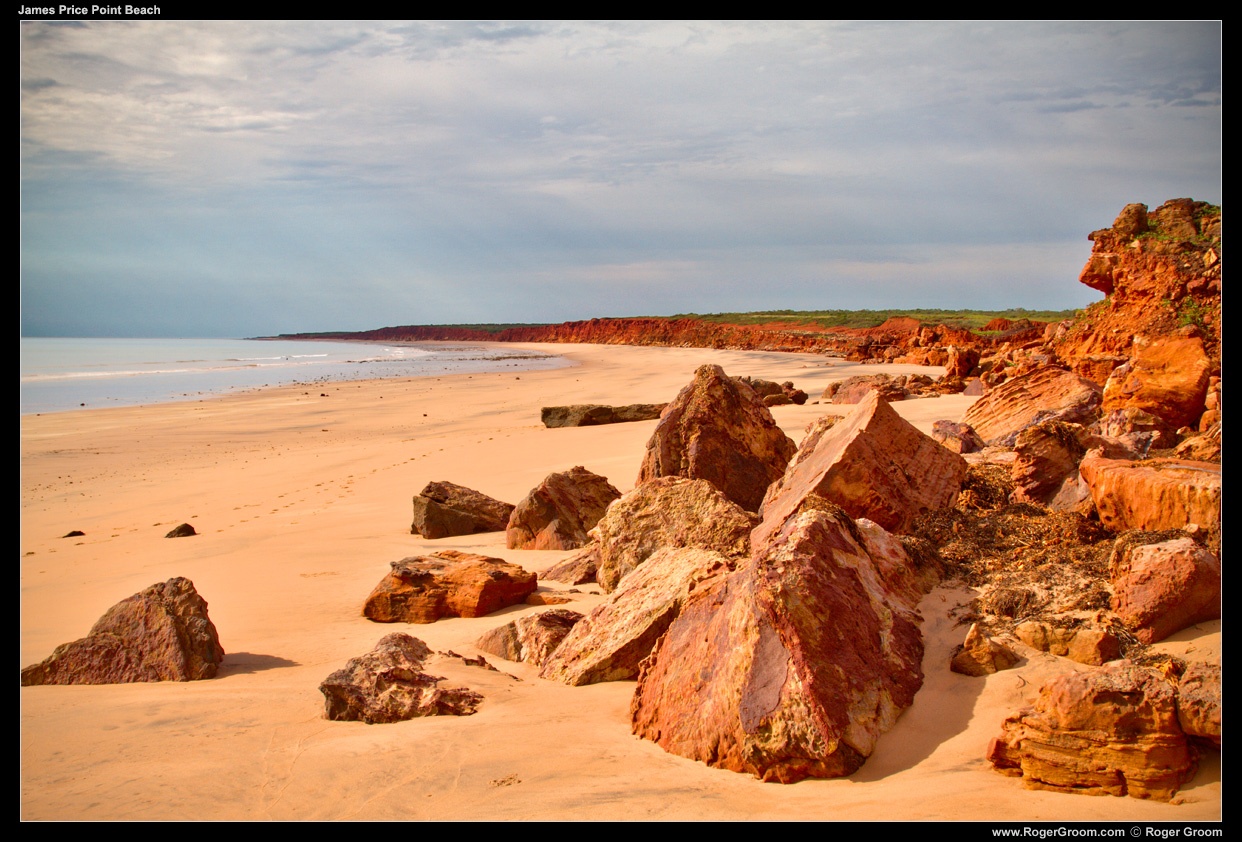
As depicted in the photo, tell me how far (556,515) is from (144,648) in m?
3.34

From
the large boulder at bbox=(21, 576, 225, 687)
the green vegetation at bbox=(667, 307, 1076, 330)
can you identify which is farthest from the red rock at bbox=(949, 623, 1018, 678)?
the green vegetation at bbox=(667, 307, 1076, 330)

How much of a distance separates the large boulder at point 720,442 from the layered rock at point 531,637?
7.76ft

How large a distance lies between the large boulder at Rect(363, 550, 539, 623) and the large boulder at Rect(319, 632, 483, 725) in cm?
133

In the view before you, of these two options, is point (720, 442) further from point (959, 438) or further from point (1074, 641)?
point (1074, 641)

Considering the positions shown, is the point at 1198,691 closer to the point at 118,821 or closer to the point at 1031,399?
the point at 118,821

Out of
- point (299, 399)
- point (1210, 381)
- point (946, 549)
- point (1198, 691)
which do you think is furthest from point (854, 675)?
point (299, 399)

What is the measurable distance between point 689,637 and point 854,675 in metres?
0.70

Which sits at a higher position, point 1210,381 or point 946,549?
point 1210,381

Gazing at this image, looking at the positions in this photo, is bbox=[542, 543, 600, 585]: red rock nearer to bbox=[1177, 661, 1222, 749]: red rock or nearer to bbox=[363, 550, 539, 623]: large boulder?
bbox=[363, 550, 539, 623]: large boulder

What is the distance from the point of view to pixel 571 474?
23.0 feet

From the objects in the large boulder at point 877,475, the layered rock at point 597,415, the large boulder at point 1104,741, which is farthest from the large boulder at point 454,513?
the layered rock at point 597,415

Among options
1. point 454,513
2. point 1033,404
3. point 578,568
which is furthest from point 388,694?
point 1033,404

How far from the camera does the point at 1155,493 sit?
3949mm

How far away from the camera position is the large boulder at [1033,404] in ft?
23.7
